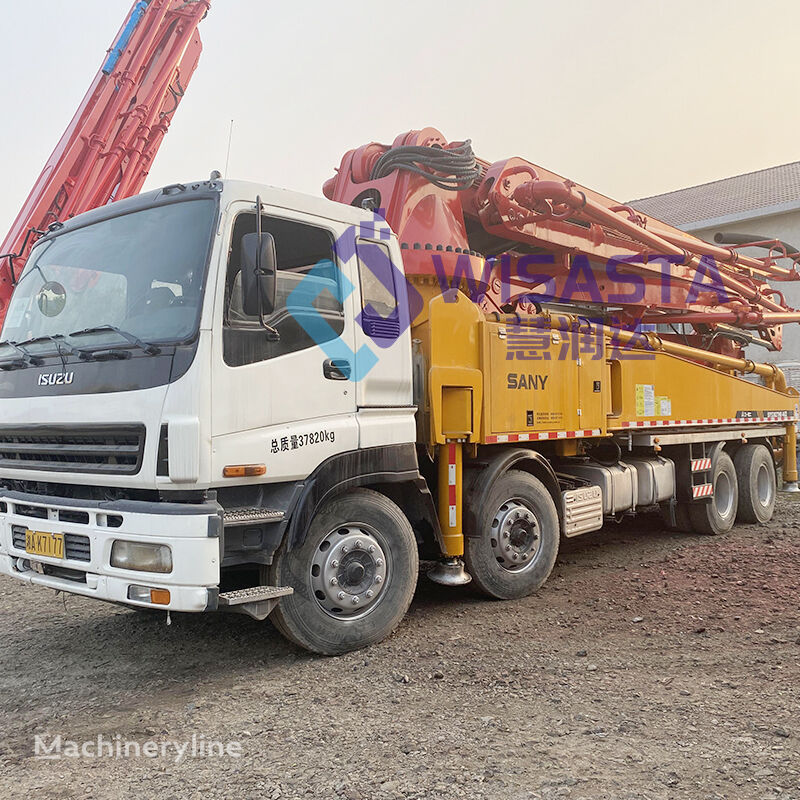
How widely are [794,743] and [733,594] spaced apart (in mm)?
2675

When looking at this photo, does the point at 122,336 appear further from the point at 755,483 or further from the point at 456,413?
the point at 755,483

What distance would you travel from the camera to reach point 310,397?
166 inches

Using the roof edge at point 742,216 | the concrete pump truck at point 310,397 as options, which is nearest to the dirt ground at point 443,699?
the concrete pump truck at point 310,397

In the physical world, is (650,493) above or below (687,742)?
A: above

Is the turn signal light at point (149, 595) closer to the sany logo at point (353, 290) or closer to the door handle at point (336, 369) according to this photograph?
the door handle at point (336, 369)

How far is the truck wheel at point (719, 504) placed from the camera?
8.23 meters

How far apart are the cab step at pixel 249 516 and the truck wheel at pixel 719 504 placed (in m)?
5.60

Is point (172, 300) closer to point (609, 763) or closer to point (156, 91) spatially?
point (609, 763)

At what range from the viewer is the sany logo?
4.29 m

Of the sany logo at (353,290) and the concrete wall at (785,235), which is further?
the concrete wall at (785,235)

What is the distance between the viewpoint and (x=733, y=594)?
5711 mm

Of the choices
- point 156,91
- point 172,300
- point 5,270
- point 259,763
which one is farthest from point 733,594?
point 156,91

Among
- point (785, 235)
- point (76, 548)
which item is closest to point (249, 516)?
point (76, 548)

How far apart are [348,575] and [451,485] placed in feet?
3.40
